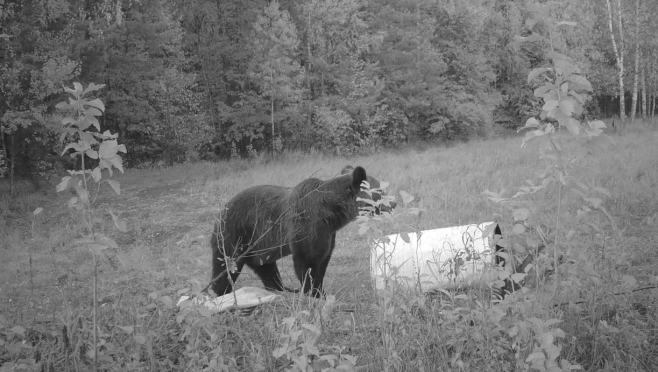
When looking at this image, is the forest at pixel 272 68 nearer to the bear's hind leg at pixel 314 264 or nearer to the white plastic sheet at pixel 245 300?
the bear's hind leg at pixel 314 264

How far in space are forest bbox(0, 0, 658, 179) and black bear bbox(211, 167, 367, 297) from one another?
9.81 m

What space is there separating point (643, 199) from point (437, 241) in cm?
535

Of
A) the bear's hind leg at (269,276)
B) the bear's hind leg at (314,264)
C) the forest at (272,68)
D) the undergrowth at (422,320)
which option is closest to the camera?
the undergrowth at (422,320)

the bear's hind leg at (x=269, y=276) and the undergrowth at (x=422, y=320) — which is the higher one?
the undergrowth at (x=422, y=320)

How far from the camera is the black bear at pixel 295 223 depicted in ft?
18.1

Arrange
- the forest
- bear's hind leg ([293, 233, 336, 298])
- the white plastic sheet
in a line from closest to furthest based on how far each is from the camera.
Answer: the white plastic sheet
bear's hind leg ([293, 233, 336, 298])
the forest

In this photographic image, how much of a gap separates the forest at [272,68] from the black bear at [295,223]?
9805 mm

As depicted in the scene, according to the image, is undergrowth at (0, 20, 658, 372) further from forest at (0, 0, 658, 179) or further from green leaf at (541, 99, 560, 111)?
forest at (0, 0, 658, 179)

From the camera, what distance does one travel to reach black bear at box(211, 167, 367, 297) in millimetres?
5520

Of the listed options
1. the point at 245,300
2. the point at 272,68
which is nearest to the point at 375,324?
the point at 245,300

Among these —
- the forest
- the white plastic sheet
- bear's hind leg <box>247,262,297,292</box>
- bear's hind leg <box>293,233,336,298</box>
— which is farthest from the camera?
the forest

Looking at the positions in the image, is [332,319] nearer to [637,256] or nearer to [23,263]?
[637,256]

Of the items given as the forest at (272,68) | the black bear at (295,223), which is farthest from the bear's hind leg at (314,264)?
the forest at (272,68)

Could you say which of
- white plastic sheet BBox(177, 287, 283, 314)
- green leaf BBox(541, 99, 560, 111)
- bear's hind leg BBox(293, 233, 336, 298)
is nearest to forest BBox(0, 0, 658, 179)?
bear's hind leg BBox(293, 233, 336, 298)
